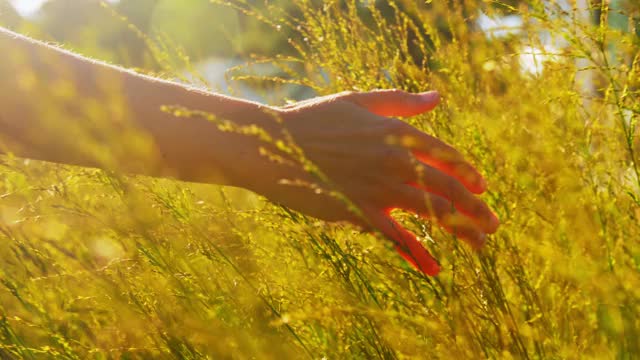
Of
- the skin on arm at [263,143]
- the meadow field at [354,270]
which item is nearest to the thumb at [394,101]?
the skin on arm at [263,143]

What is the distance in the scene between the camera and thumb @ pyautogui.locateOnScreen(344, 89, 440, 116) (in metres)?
1.17

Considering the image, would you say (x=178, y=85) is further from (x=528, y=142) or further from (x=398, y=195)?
(x=528, y=142)

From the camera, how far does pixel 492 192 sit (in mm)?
1557

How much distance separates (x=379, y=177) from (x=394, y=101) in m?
0.16

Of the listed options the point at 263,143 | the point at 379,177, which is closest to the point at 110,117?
the point at 263,143

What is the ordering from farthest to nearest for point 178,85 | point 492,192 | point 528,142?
point 528,142, point 492,192, point 178,85

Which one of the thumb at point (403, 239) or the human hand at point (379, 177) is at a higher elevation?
the human hand at point (379, 177)

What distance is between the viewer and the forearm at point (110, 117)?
1117 mm

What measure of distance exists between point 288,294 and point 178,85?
418 millimetres

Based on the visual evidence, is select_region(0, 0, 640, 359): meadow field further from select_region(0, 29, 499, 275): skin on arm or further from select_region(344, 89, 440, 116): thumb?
select_region(344, 89, 440, 116): thumb

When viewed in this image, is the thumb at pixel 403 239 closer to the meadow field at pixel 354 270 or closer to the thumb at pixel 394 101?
the meadow field at pixel 354 270

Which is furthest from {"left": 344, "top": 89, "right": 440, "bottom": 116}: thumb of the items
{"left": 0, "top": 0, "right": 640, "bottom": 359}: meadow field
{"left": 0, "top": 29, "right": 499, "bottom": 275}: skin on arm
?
{"left": 0, "top": 0, "right": 640, "bottom": 359}: meadow field

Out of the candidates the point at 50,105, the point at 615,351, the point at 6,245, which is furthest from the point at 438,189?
the point at 6,245

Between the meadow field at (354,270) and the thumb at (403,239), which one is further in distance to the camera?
the meadow field at (354,270)
